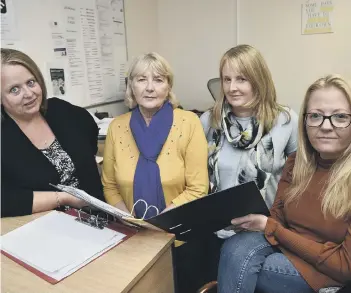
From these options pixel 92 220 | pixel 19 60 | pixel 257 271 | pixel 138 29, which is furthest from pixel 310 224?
Result: pixel 138 29

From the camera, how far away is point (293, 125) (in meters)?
1.49

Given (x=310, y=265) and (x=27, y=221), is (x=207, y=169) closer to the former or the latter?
(x=310, y=265)

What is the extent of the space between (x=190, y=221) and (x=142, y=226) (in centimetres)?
16

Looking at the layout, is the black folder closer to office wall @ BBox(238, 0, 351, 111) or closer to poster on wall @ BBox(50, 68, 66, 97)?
poster on wall @ BBox(50, 68, 66, 97)

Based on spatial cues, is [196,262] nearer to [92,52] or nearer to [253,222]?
[253,222]

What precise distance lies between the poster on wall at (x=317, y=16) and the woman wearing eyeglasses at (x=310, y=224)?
2.10 meters

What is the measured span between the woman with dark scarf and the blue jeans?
0.28m

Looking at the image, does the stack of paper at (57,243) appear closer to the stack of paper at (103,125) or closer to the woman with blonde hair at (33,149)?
the woman with blonde hair at (33,149)

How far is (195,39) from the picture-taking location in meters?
3.54

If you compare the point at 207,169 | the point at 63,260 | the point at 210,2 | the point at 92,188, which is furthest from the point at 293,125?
the point at 210,2

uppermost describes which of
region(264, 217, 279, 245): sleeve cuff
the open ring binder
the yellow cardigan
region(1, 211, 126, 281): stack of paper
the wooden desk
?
the yellow cardigan

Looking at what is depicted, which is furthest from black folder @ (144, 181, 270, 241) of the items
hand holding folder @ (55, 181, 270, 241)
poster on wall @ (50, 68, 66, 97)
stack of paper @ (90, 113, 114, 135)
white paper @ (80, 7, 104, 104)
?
white paper @ (80, 7, 104, 104)

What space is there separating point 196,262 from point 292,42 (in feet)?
7.93

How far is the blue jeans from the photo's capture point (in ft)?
3.67
